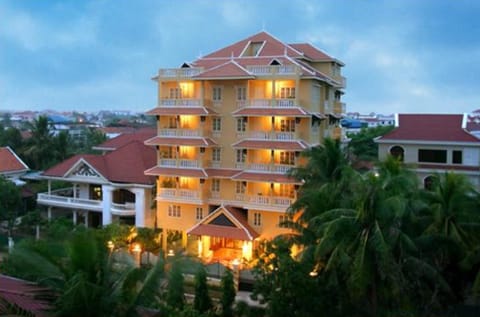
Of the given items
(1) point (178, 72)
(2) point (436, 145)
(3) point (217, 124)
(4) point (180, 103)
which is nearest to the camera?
(2) point (436, 145)

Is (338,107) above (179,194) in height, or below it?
above

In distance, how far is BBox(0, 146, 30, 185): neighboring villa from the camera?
34.8 meters

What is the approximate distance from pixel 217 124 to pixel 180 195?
4.11 meters

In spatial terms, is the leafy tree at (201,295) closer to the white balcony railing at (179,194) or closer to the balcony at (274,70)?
the white balcony railing at (179,194)

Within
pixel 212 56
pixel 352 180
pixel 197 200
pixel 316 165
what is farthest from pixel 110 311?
pixel 212 56

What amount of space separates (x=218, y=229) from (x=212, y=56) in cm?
989

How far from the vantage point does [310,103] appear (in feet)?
84.3

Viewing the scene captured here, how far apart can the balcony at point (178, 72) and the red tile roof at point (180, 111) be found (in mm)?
1696

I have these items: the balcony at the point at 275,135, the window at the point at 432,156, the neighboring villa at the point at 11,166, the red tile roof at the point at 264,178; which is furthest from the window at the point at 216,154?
the neighboring villa at the point at 11,166

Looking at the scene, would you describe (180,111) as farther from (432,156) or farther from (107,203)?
(432,156)

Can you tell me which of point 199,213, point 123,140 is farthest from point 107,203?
point 123,140

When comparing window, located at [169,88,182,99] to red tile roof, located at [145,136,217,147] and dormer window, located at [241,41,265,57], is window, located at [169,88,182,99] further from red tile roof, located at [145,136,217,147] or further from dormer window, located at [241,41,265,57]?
dormer window, located at [241,41,265,57]

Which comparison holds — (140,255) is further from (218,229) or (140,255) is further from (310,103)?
(310,103)

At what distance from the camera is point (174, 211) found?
27562 mm
